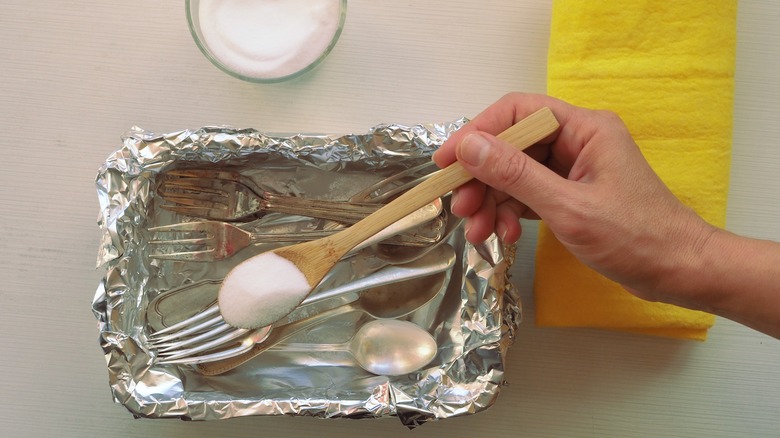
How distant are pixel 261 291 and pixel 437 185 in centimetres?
23

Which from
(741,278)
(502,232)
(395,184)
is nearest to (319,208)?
(395,184)

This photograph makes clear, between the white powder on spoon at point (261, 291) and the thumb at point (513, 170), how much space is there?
234mm

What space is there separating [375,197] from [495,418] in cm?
32

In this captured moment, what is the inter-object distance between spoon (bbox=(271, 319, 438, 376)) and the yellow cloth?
17 cm

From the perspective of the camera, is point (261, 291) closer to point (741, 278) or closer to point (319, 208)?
point (319, 208)

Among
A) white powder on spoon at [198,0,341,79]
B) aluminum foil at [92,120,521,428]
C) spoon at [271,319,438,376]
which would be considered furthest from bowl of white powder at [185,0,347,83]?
spoon at [271,319,438,376]

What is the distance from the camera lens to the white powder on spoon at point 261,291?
676mm

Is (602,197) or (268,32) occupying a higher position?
(268,32)

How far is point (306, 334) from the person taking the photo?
2.57 feet

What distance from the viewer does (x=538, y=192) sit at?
1.98 feet

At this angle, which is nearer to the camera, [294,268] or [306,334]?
[294,268]

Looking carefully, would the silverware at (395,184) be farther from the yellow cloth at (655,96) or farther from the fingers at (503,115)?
the yellow cloth at (655,96)

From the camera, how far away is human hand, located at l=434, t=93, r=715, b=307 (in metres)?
0.60

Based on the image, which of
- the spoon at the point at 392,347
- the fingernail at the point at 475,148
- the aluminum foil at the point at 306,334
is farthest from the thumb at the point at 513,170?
the spoon at the point at 392,347
